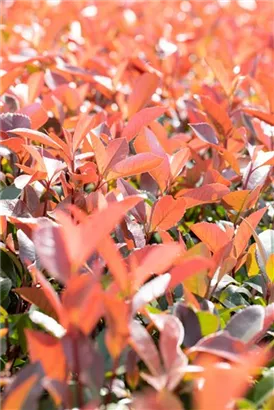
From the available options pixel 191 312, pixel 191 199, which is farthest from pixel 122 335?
pixel 191 199

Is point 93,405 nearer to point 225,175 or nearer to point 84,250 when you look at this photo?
point 84,250

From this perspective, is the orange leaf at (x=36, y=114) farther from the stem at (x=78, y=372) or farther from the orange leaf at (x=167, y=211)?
the stem at (x=78, y=372)

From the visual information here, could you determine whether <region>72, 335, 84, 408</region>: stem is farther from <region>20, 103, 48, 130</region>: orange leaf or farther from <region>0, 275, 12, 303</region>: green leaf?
<region>20, 103, 48, 130</region>: orange leaf

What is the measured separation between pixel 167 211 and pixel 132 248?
0.33 feet

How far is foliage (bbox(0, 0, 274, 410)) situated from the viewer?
3.00 feet

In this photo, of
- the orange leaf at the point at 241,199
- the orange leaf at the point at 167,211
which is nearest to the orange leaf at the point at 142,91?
the orange leaf at the point at 241,199

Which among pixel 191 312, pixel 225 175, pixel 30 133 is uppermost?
pixel 30 133

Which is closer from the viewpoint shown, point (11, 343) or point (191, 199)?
point (11, 343)

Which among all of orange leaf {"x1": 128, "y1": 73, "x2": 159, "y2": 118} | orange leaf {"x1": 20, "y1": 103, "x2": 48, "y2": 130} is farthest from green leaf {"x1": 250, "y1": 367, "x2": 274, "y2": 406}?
orange leaf {"x1": 128, "y1": 73, "x2": 159, "y2": 118}

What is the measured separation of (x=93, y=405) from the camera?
2.92 feet

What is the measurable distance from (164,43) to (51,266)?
208 centimetres

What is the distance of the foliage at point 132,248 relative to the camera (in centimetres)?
92

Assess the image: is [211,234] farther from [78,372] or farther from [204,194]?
[78,372]

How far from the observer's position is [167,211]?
4.58 feet
